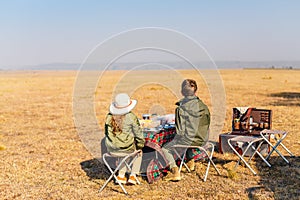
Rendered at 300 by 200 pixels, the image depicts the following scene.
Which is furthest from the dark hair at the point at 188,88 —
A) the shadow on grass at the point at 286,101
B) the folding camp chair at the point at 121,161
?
the shadow on grass at the point at 286,101

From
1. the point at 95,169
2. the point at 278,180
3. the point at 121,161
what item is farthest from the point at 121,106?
the point at 278,180

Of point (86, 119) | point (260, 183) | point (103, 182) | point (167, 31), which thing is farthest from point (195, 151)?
point (86, 119)

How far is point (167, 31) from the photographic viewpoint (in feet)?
21.6

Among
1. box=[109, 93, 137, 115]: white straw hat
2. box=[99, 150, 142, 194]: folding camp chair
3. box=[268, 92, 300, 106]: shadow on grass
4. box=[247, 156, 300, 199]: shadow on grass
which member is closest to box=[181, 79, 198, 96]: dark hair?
box=[109, 93, 137, 115]: white straw hat

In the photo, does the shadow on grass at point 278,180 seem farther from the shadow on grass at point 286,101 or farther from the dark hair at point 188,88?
the shadow on grass at point 286,101

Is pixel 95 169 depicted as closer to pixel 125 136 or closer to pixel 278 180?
pixel 125 136

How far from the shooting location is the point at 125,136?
17.0ft

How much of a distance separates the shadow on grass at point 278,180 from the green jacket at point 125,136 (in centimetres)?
169

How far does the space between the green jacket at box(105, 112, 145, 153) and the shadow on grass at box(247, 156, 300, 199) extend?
1.69 m

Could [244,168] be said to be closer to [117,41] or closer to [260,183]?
[260,183]

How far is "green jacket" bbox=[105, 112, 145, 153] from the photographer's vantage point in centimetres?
519

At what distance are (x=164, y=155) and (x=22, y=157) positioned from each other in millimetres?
3126

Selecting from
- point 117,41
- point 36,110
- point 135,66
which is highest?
point 117,41

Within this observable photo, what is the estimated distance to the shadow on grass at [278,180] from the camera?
4.99m
